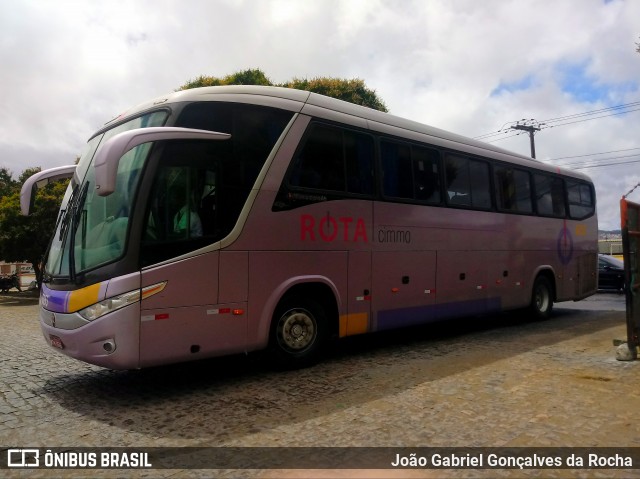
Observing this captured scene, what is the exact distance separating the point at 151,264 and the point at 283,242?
1.72 metres

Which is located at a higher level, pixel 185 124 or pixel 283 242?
pixel 185 124

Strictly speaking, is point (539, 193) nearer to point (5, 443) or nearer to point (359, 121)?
point (359, 121)

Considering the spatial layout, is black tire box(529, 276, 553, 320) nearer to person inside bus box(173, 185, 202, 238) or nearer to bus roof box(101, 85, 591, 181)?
bus roof box(101, 85, 591, 181)

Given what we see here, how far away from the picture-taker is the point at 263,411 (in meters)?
4.92

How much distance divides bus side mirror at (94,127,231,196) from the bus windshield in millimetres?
250

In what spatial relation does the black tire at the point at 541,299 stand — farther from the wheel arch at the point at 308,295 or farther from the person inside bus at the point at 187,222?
the person inside bus at the point at 187,222

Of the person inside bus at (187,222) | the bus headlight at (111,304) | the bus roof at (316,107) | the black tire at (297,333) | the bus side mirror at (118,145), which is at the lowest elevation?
the black tire at (297,333)

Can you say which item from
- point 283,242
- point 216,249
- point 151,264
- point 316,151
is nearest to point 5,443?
point 151,264

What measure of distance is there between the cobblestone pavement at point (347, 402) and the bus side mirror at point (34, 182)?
91.2 inches

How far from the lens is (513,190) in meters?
10.5

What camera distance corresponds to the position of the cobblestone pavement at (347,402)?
415cm

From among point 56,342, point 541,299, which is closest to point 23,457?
point 56,342

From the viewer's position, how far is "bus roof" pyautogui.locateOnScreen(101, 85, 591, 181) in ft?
19.6

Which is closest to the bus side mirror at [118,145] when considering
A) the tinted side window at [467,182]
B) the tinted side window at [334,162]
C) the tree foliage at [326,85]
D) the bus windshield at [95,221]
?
the bus windshield at [95,221]
